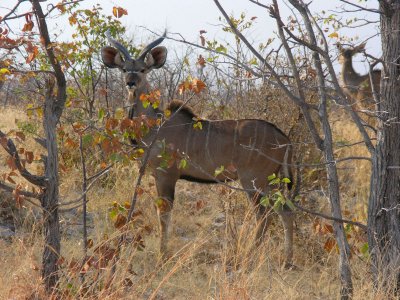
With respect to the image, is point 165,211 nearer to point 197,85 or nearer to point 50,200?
point 50,200

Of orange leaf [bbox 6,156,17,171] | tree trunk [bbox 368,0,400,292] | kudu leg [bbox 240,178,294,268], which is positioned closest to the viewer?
orange leaf [bbox 6,156,17,171]

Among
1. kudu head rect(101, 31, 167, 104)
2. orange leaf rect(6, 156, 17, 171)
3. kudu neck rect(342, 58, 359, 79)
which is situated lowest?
orange leaf rect(6, 156, 17, 171)

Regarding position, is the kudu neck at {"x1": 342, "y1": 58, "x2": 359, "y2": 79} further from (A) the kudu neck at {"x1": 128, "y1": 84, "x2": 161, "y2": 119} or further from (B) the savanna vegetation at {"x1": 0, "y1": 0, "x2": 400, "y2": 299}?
(A) the kudu neck at {"x1": 128, "y1": 84, "x2": 161, "y2": 119}

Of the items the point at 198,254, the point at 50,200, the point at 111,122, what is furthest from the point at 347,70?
the point at 50,200

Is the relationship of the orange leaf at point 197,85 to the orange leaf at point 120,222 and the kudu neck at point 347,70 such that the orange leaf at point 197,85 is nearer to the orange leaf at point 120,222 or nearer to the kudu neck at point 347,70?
the orange leaf at point 120,222

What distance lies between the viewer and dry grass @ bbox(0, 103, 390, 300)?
3545mm

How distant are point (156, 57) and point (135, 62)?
21 centimetres

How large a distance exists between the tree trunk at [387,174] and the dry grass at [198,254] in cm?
16

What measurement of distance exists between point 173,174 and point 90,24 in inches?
72.0

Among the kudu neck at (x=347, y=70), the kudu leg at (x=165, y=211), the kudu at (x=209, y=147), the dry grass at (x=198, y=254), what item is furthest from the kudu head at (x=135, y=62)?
the kudu neck at (x=347, y=70)

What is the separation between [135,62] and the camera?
577 cm

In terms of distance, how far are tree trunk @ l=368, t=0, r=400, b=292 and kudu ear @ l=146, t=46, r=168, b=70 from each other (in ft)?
8.96

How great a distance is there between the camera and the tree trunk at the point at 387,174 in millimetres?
3322

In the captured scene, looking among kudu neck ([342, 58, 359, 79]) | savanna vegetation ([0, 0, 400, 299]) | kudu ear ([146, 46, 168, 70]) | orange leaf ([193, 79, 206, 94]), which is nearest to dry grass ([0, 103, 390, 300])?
savanna vegetation ([0, 0, 400, 299])
